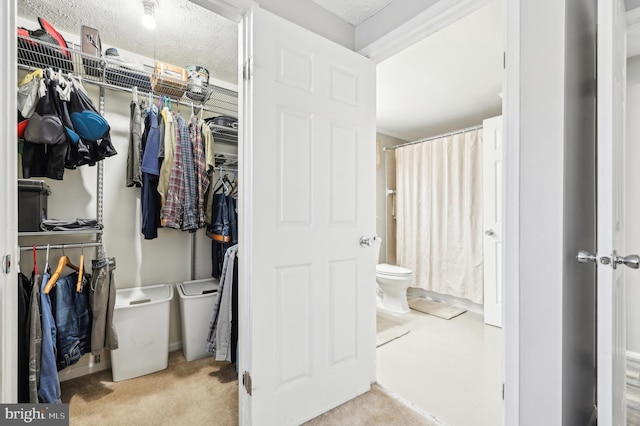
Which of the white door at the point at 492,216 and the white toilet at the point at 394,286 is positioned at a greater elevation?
the white door at the point at 492,216

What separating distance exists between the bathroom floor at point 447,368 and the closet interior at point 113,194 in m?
1.15

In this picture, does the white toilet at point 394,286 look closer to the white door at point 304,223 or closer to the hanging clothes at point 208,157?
the white door at point 304,223

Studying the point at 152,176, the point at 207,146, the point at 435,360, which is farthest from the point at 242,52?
the point at 435,360

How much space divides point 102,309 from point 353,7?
2.30 metres

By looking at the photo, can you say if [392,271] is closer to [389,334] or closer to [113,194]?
[389,334]

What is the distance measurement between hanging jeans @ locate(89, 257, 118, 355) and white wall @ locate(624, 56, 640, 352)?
133 inches

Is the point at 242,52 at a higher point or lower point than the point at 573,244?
higher

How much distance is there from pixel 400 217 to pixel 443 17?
111 inches

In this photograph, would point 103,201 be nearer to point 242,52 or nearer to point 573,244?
point 242,52

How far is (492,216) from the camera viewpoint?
2.89 m

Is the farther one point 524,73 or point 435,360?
point 435,360

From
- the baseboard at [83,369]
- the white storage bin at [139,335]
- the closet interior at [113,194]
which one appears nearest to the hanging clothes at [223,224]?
the closet interior at [113,194]

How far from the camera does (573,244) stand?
1186 mm

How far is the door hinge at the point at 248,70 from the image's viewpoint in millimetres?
1338
